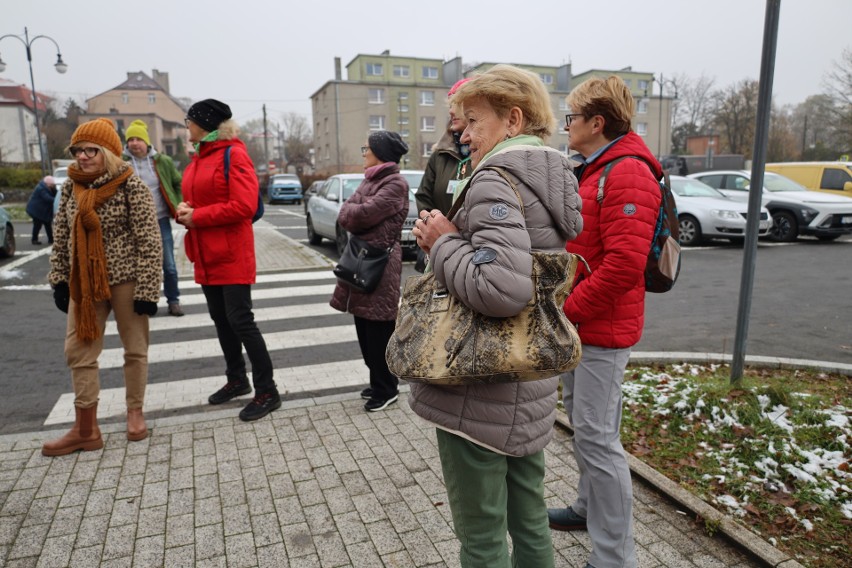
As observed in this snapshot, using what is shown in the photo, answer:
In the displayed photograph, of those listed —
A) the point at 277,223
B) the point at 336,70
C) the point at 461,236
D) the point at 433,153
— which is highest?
the point at 336,70

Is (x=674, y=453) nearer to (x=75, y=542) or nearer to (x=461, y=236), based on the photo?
(x=461, y=236)

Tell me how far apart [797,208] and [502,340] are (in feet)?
51.6

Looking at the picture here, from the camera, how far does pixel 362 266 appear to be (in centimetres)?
431

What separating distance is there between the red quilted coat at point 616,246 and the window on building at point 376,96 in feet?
214

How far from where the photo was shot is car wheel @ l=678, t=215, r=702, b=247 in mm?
14320

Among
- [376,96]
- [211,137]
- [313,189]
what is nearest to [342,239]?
[211,137]

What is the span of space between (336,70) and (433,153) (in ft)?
212

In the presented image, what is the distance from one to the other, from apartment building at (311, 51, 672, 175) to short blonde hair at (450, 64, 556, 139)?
59.6 m

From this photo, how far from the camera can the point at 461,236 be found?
6.19 feet

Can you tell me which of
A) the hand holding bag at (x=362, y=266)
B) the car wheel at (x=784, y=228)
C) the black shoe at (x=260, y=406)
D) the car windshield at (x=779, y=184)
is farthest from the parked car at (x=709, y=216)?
the black shoe at (x=260, y=406)

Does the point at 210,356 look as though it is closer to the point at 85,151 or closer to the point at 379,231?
the point at 379,231

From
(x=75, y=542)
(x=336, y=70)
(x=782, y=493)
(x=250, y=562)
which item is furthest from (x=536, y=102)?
(x=336, y=70)

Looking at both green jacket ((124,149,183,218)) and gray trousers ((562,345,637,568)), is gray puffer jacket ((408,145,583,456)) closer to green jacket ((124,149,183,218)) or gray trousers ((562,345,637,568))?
gray trousers ((562,345,637,568))

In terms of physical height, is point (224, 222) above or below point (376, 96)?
below
